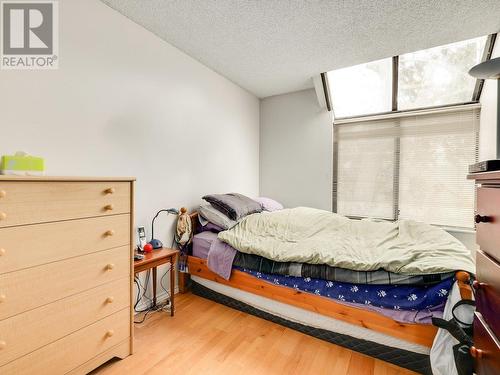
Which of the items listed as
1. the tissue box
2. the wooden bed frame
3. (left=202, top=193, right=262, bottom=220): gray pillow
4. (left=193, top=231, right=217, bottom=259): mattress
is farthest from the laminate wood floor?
the tissue box

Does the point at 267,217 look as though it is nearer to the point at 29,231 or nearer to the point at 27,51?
the point at 29,231

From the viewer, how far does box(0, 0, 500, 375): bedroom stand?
3.75 ft

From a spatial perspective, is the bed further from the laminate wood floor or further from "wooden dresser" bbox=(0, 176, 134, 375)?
"wooden dresser" bbox=(0, 176, 134, 375)

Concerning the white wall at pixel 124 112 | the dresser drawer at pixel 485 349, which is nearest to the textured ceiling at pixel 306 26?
the white wall at pixel 124 112

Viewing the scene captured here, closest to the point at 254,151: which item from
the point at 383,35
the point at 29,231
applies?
the point at 383,35

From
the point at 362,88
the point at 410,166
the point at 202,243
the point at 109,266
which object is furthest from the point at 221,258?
the point at 362,88

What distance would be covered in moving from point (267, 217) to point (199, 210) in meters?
0.71

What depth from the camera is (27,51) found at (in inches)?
59.2

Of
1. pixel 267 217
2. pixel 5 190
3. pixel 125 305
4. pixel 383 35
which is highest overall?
pixel 383 35

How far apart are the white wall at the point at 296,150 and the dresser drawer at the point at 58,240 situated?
262 cm

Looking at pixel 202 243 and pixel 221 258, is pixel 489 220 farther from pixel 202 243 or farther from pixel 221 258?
pixel 202 243

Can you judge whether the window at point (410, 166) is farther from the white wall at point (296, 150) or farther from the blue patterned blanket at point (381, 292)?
the blue patterned blanket at point (381, 292)

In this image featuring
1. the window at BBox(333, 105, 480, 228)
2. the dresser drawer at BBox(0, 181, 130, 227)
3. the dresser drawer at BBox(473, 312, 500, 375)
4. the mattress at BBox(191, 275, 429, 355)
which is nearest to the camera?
the dresser drawer at BBox(473, 312, 500, 375)

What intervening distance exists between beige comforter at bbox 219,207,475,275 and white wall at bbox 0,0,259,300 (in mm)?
799
